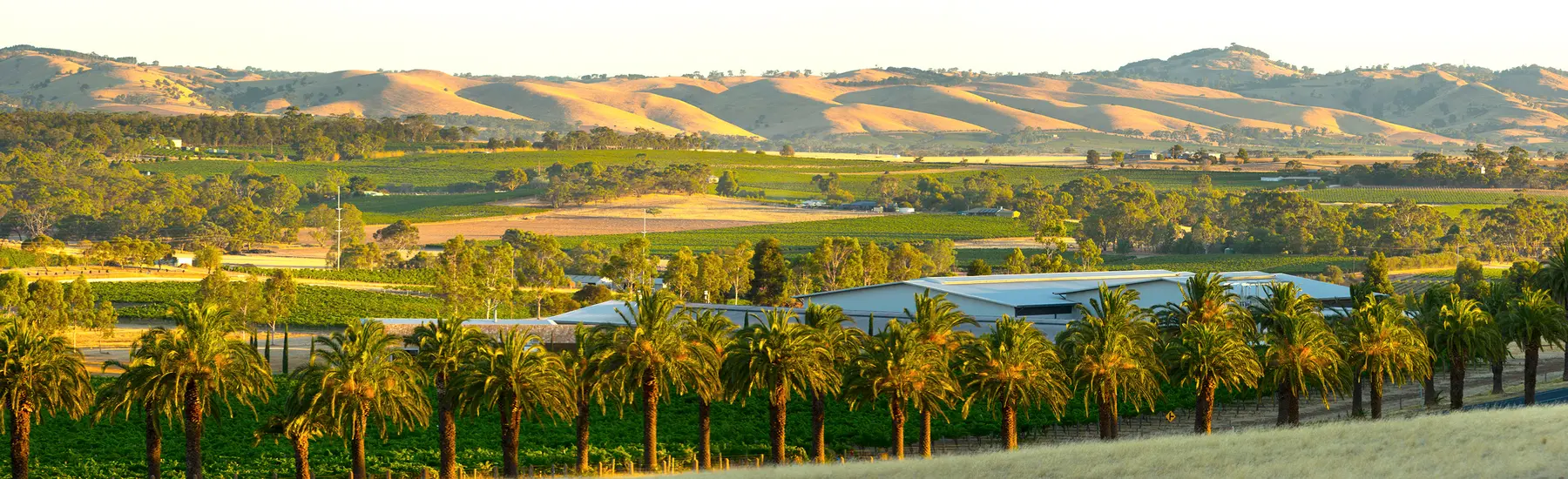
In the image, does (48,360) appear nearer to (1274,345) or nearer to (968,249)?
(1274,345)

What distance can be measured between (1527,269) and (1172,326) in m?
50.7

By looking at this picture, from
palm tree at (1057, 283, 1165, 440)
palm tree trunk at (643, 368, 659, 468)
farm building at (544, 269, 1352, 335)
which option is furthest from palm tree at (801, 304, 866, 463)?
farm building at (544, 269, 1352, 335)

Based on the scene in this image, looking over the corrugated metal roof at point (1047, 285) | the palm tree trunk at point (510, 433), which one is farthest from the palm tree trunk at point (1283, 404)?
the palm tree trunk at point (510, 433)

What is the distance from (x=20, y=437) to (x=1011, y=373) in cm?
3238

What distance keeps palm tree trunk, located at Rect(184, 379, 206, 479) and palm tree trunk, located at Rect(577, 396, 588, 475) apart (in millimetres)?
12088

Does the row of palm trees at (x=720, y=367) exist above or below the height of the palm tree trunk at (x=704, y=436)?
above

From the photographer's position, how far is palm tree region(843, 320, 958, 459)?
55.1m

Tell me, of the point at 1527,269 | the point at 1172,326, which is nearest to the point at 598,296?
the point at 1172,326

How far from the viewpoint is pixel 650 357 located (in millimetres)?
54000

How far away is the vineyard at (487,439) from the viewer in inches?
2153

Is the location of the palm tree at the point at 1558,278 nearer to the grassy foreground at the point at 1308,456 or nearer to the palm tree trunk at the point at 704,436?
the grassy foreground at the point at 1308,456

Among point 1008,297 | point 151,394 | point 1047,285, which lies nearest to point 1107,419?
point 1008,297

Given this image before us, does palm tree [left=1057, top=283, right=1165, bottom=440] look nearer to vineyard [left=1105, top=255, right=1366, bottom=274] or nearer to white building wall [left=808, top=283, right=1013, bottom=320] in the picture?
white building wall [left=808, top=283, right=1013, bottom=320]

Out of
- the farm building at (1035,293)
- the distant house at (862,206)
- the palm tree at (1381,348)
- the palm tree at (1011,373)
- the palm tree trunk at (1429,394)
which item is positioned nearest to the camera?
the palm tree at (1011,373)
